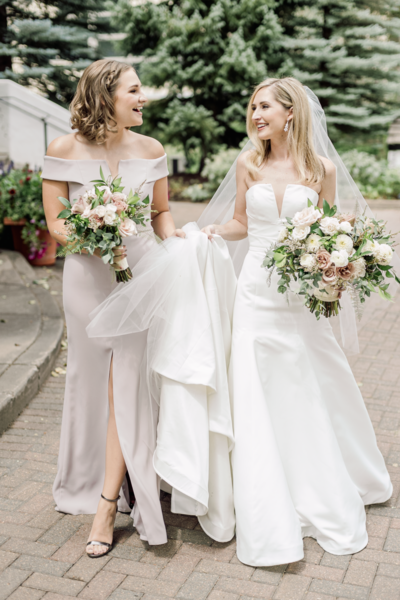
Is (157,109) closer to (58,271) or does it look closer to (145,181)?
(58,271)

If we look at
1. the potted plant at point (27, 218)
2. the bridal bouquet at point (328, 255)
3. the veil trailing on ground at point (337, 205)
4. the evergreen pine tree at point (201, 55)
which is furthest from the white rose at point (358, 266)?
the evergreen pine tree at point (201, 55)

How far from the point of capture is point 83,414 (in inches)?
131

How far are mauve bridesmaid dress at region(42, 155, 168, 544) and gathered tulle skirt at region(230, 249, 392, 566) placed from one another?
439 mm

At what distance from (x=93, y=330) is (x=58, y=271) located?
547 centimetres

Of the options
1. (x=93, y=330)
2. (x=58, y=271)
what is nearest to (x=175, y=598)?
(x=93, y=330)

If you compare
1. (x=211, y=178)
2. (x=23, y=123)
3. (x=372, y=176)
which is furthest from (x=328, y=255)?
(x=372, y=176)

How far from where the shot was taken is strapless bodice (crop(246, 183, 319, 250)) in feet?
10.7

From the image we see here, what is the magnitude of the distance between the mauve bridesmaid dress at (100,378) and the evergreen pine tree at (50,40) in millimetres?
12751

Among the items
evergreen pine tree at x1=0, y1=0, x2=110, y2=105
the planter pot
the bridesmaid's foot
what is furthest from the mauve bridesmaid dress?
evergreen pine tree at x1=0, y1=0, x2=110, y2=105

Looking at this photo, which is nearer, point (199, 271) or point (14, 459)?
point (199, 271)

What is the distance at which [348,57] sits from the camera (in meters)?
16.4

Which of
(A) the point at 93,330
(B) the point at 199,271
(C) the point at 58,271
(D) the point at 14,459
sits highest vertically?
(B) the point at 199,271

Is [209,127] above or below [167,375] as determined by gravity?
below

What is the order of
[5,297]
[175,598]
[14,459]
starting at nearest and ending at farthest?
[175,598], [14,459], [5,297]
